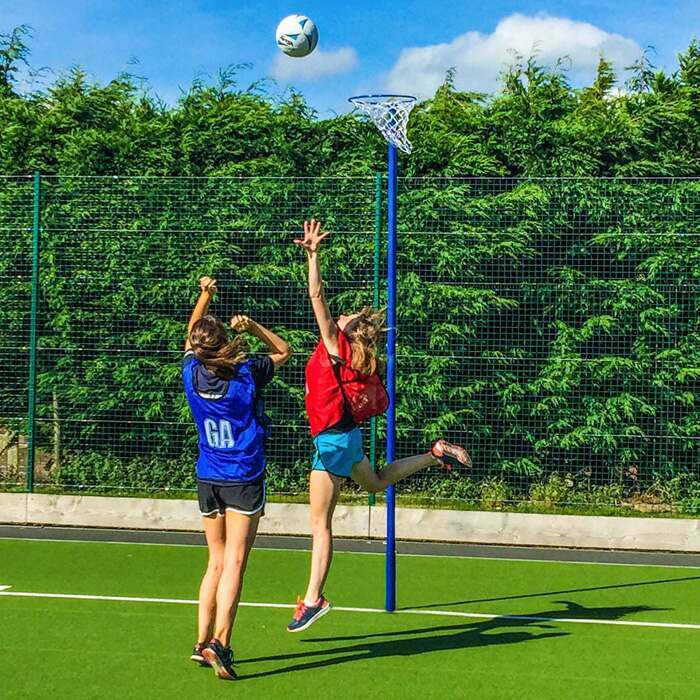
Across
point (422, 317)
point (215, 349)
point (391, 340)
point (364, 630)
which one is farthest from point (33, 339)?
point (215, 349)

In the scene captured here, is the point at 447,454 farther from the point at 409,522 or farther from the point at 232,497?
the point at 409,522

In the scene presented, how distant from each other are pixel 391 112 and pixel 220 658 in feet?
12.7

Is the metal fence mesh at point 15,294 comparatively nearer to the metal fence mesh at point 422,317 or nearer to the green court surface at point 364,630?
the metal fence mesh at point 422,317

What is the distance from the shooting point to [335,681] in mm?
6629

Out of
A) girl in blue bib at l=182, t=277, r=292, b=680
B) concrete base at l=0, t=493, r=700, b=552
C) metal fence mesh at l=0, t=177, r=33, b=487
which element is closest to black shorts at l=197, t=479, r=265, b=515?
girl in blue bib at l=182, t=277, r=292, b=680

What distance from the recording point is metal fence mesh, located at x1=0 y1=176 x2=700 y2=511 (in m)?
11.4

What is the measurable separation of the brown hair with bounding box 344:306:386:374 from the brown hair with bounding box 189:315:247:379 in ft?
3.20

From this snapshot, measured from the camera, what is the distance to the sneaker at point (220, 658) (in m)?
6.49

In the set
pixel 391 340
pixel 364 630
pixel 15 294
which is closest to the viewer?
pixel 364 630

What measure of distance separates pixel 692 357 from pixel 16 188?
22.0 feet

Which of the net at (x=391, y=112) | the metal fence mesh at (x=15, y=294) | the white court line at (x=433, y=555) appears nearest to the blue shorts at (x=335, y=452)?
the net at (x=391, y=112)

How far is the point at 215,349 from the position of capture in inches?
259

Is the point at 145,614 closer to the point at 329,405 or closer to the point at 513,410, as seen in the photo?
the point at 329,405

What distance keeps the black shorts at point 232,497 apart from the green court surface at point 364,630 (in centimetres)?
91
